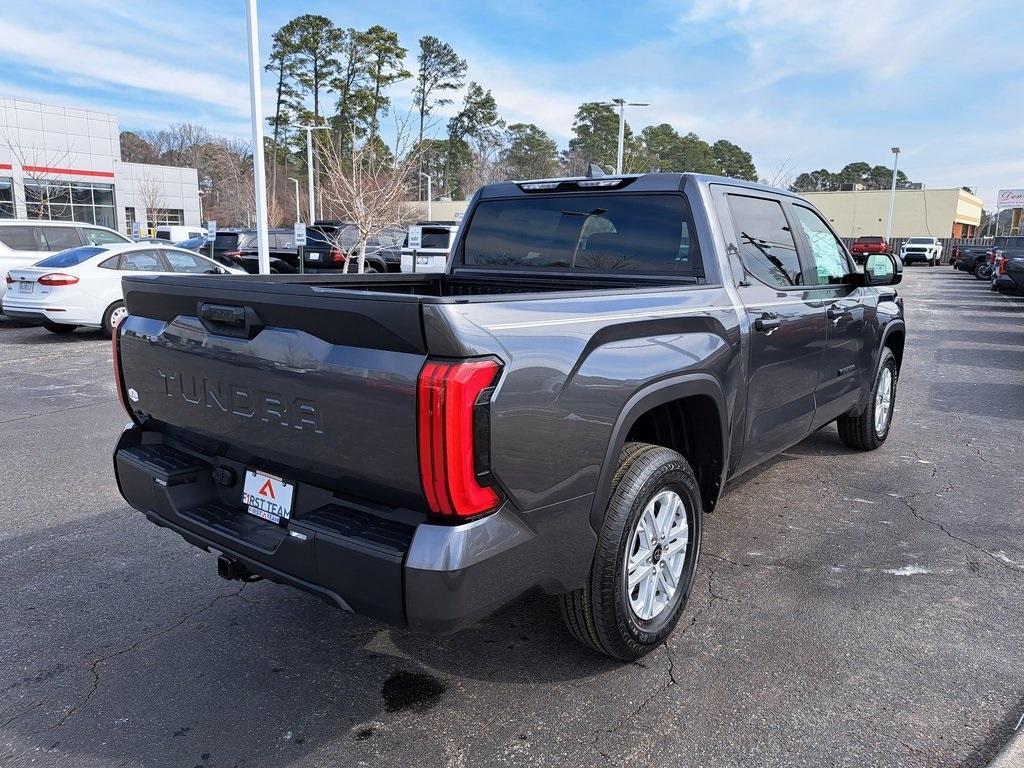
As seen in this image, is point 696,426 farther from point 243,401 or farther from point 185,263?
point 185,263

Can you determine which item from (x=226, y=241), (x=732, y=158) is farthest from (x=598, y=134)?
(x=226, y=241)

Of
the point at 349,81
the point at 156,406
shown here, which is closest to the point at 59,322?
the point at 156,406

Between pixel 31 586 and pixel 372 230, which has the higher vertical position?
pixel 372 230

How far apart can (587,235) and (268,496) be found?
224 centimetres

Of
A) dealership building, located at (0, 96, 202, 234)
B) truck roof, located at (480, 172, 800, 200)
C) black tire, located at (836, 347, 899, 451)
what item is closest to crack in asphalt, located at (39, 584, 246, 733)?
Answer: truck roof, located at (480, 172, 800, 200)

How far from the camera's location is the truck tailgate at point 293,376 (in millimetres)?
2195

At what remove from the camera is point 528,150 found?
6675 centimetres

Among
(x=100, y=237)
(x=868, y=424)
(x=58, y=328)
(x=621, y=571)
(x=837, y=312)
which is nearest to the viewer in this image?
(x=621, y=571)

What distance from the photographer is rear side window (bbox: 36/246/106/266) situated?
11.4 metres

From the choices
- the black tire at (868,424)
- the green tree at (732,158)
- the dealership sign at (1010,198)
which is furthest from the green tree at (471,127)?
the black tire at (868,424)

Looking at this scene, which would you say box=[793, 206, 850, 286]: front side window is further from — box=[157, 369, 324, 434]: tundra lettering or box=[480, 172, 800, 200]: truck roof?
box=[157, 369, 324, 434]: tundra lettering

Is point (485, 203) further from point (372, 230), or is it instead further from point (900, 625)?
point (372, 230)

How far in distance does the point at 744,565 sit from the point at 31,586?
11.9ft

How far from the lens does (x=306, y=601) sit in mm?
3623
